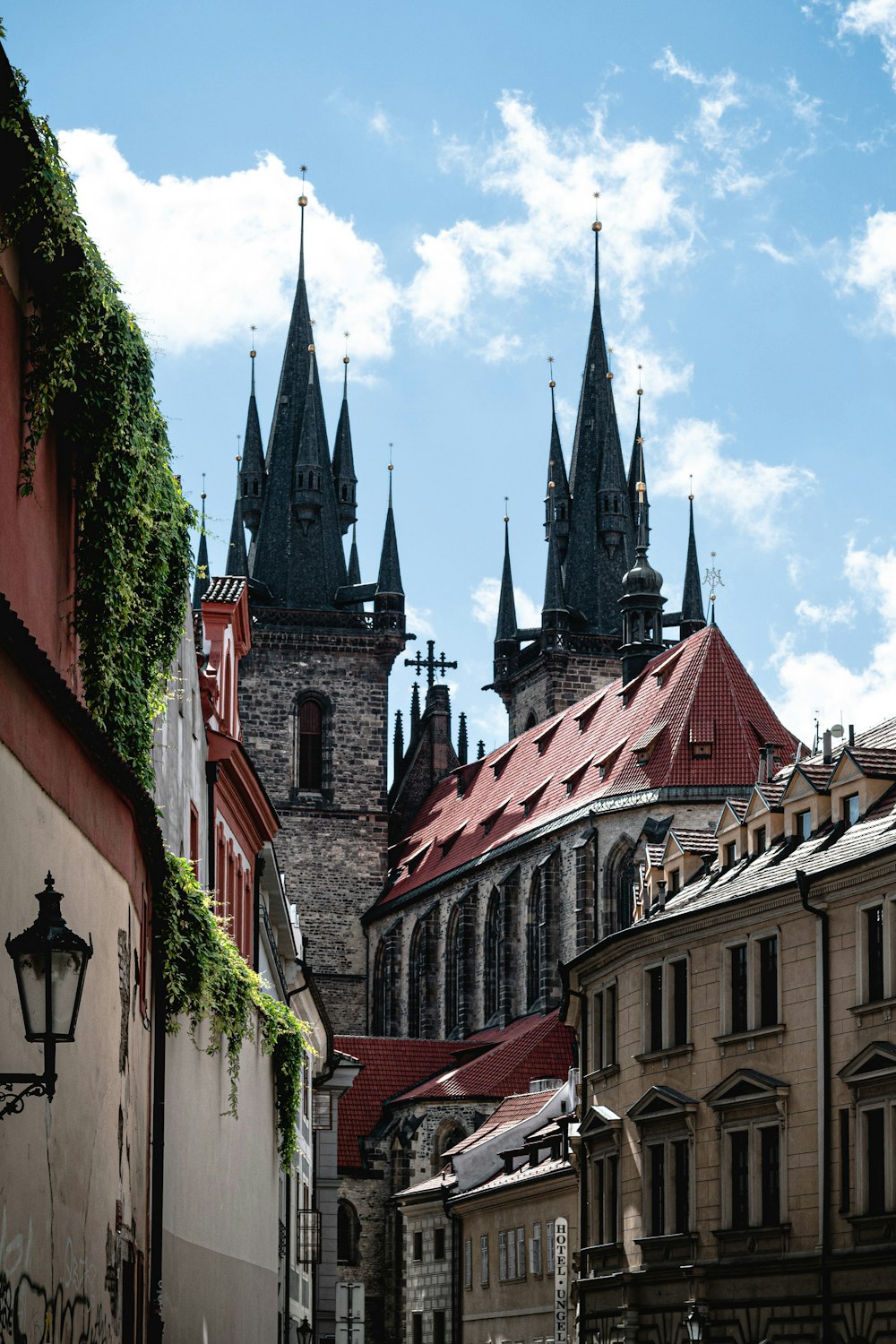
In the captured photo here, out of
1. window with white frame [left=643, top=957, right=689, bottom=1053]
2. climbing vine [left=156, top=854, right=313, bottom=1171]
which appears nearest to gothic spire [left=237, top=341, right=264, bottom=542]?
window with white frame [left=643, top=957, right=689, bottom=1053]

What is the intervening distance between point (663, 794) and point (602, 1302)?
32.4 m

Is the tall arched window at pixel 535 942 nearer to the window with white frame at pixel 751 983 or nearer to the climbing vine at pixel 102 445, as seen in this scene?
the window with white frame at pixel 751 983

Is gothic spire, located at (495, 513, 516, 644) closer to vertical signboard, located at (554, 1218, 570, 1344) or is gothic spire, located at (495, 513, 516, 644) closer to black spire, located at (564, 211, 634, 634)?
black spire, located at (564, 211, 634, 634)

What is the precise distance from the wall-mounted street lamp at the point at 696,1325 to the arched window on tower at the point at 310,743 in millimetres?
55882

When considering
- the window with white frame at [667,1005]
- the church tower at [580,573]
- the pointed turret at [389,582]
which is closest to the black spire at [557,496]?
the church tower at [580,573]

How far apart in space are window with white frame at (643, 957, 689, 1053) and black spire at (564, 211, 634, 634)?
5477 cm

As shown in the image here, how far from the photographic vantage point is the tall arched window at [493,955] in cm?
7588

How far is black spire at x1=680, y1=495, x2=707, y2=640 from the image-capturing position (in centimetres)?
9169

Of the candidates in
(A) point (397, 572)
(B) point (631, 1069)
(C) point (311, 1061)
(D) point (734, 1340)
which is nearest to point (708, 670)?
(A) point (397, 572)

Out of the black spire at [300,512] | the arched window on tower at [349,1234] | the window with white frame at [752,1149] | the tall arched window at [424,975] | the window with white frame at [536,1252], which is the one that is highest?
the black spire at [300,512]

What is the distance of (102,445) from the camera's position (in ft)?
48.4

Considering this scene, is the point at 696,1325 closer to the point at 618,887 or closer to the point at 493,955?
the point at 618,887

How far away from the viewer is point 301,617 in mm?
87062

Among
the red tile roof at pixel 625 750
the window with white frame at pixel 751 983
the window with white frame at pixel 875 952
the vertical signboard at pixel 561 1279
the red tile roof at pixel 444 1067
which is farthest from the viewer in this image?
the red tile roof at pixel 625 750
